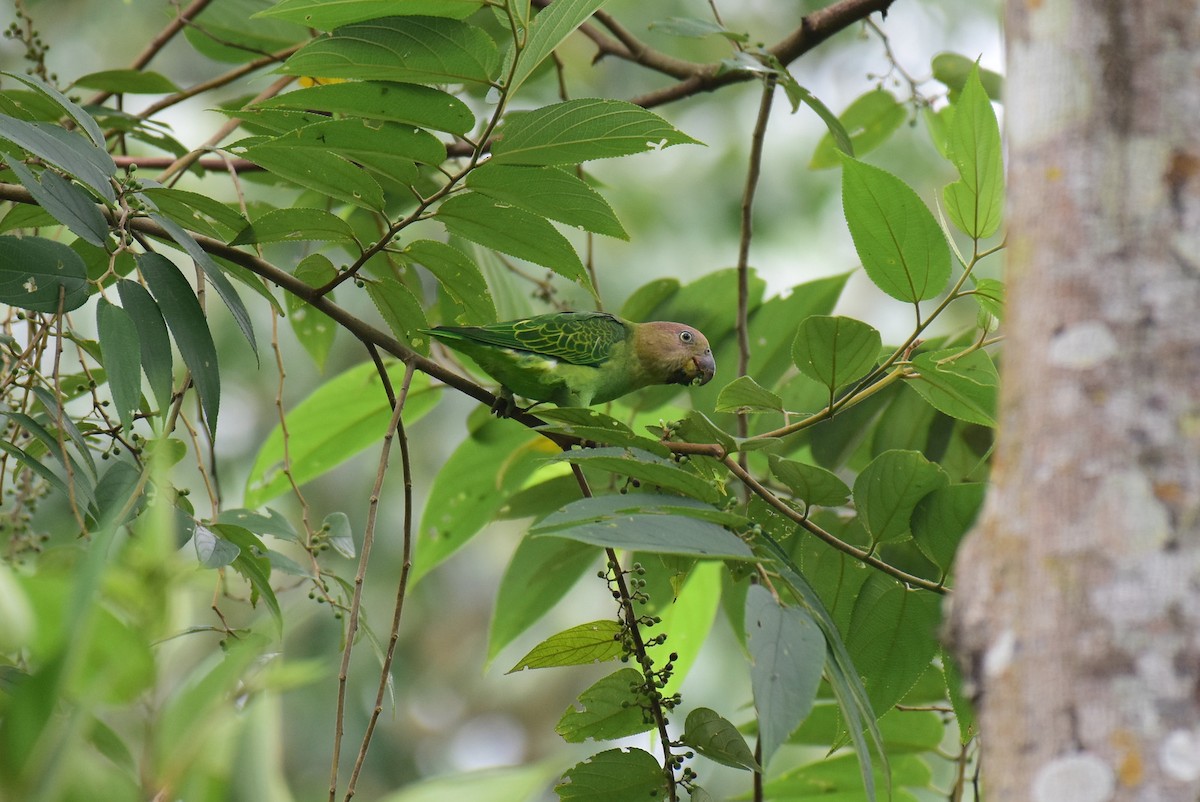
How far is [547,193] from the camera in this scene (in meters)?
1.72

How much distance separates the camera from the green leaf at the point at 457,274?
6.34 feet

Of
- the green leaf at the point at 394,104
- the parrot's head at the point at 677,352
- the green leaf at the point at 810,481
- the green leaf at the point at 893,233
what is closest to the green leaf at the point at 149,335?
the green leaf at the point at 394,104

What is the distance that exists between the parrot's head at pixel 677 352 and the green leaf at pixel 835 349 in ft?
3.15

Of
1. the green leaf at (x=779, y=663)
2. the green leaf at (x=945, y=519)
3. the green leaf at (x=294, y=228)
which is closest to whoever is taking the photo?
the green leaf at (x=779, y=663)

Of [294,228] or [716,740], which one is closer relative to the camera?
[716,740]

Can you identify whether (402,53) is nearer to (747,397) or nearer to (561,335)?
(747,397)

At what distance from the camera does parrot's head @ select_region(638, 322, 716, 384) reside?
274cm

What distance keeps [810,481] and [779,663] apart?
555 mm

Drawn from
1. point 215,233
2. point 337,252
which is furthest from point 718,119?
point 215,233

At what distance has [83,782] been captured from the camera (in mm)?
725

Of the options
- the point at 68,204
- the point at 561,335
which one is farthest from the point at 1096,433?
the point at 561,335

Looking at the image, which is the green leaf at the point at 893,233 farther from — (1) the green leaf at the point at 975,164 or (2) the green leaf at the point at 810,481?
(2) the green leaf at the point at 810,481

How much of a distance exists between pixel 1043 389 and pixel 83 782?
2.50 ft

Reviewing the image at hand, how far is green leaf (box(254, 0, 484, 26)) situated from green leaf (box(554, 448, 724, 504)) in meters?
0.72
